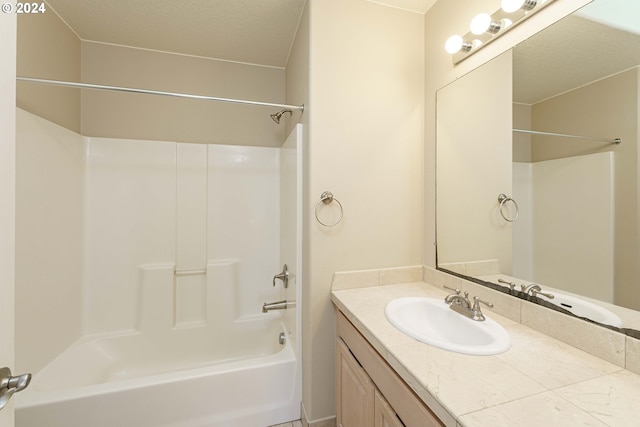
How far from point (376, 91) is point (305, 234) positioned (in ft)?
3.11

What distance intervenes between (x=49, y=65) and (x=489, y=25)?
2.57 metres

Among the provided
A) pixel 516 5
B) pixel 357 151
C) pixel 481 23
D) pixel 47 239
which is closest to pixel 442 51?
pixel 481 23

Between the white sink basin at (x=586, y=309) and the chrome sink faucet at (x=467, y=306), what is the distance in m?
0.23

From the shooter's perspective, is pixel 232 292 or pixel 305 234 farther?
pixel 232 292

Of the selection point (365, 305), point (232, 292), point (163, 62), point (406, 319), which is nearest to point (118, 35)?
point (163, 62)

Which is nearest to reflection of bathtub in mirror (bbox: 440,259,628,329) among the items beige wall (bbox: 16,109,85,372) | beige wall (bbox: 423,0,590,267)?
beige wall (bbox: 423,0,590,267)

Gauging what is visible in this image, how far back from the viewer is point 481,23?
113cm

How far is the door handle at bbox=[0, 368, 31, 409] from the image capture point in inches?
20.6

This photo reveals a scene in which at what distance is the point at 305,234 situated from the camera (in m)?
1.47

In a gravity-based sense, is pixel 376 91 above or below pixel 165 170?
above

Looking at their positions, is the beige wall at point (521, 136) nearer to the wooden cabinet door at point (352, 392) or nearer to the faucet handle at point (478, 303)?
the faucet handle at point (478, 303)

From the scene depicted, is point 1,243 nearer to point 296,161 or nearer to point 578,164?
point 296,161

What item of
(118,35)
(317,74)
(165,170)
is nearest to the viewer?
(317,74)

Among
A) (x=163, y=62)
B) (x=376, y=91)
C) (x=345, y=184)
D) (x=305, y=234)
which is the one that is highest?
(x=163, y=62)
